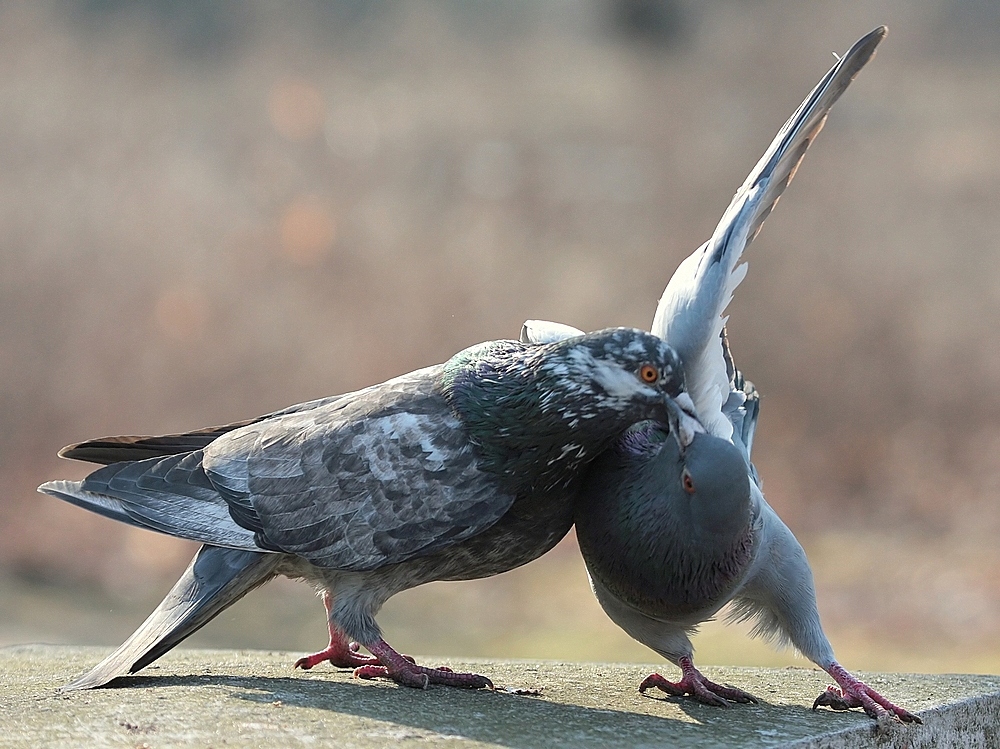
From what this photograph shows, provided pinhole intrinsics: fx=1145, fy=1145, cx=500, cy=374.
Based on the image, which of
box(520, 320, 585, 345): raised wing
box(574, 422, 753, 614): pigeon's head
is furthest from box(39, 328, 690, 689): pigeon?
box(520, 320, 585, 345): raised wing

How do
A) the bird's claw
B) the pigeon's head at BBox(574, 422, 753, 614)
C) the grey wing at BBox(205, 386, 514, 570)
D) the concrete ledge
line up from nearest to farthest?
the concrete ledge < the pigeon's head at BBox(574, 422, 753, 614) < the grey wing at BBox(205, 386, 514, 570) < the bird's claw

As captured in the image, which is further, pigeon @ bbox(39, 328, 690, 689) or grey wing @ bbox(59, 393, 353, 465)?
grey wing @ bbox(59, 393, 353, 465)

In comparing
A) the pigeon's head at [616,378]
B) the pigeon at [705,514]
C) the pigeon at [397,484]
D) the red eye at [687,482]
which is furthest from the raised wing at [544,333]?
the red eye at [687,482]

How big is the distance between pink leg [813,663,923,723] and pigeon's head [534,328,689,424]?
3.31ft

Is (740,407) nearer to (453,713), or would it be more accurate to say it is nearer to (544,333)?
(544,333)

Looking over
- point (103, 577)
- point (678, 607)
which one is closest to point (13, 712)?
point (678, 607)

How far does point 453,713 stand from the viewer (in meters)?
3.21

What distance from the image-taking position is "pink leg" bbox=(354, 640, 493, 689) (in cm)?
353

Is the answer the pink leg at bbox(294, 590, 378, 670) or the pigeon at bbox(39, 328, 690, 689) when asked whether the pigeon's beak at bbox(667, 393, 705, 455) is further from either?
the pink leg at bbox(294, 590, 378, 670)

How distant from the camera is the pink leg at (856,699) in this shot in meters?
3.39

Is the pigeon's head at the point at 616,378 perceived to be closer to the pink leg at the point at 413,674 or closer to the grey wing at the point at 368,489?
the grey wing at the point at 368,489

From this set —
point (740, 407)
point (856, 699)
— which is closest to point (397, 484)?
point (740, 407)

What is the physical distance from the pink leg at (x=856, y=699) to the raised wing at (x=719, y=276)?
2.69 ft

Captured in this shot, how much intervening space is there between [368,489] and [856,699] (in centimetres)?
161
